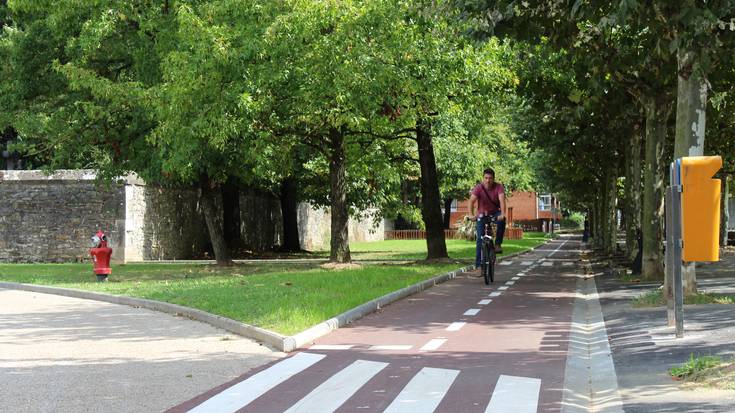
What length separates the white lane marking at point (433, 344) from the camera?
8945 millimetres

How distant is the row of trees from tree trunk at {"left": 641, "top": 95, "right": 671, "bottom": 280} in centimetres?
385

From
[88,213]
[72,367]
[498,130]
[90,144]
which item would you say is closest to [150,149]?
[90,144]

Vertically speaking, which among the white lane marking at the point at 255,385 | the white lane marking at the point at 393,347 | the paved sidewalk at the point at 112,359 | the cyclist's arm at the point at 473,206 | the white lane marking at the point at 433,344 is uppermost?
the cyclist's arm at the point at 473,206

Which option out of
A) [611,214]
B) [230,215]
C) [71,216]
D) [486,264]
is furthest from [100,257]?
[611,214]

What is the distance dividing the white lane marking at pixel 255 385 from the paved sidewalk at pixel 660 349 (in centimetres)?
290

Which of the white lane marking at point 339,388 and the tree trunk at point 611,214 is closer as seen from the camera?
the white lane marking at point 339,388

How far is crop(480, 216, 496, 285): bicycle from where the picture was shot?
16359 millimetres

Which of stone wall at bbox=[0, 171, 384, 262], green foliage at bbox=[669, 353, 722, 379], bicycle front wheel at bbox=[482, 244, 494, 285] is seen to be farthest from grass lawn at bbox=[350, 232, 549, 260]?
green foliage at bbox=[669, 353, 722, 379]

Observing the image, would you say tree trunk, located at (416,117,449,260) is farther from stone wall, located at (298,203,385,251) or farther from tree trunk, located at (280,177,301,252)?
stone wall, located at (298,203,385,251)

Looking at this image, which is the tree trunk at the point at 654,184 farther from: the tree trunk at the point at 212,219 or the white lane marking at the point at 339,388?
the tree trunk at the point at 212,219

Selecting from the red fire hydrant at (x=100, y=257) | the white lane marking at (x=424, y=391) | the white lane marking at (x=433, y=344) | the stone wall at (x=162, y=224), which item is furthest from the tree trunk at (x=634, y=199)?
the stone wall at (x=162, y=224)

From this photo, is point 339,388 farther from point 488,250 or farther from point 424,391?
point 488,250

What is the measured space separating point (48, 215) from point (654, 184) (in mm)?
22280

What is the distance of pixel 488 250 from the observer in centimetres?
1670
